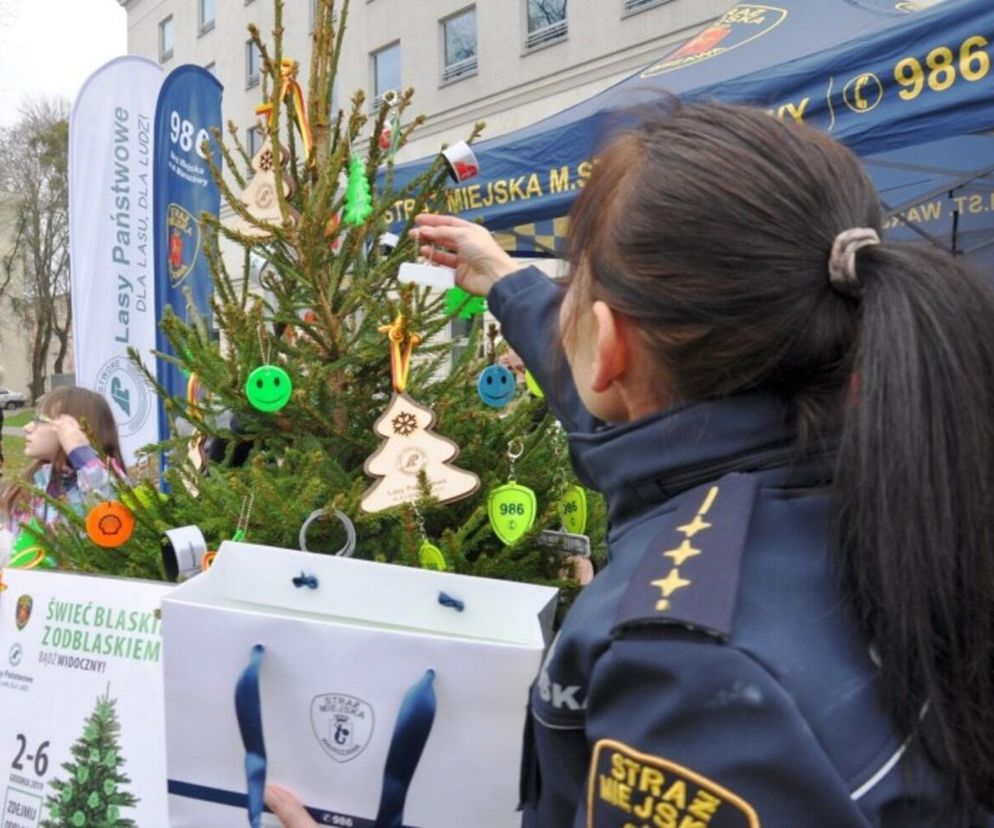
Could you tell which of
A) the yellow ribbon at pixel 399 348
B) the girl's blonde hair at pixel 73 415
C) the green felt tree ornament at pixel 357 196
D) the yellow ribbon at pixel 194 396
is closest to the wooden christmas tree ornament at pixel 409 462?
the yellow ribbon at pixel 399 348

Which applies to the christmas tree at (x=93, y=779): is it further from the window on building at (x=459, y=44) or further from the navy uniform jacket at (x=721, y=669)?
the window on building at (x=459, y=44)

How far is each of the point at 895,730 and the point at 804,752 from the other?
0.34 ft

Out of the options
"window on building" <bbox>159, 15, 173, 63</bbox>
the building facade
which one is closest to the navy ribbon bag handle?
the building facade

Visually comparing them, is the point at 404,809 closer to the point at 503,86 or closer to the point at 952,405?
the point at 952,405

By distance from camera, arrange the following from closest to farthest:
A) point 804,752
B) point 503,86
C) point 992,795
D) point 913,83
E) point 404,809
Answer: point 804,752 → point 992,795 → point 404,809 → point 913,83 → point 503,86

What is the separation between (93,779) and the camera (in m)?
1.42

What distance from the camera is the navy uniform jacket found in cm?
64

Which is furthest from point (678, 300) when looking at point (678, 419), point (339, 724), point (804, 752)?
point (339, 724)

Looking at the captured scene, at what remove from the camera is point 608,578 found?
0.81 meters

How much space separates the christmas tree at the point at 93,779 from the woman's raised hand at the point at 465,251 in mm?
897

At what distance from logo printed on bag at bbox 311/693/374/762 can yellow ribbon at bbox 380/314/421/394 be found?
1.92 feet

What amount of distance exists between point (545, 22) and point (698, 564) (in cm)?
→ 1578

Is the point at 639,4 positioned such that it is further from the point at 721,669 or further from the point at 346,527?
the point at 721,669

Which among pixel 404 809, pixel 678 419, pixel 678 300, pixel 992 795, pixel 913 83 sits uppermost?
pixel 913 83
